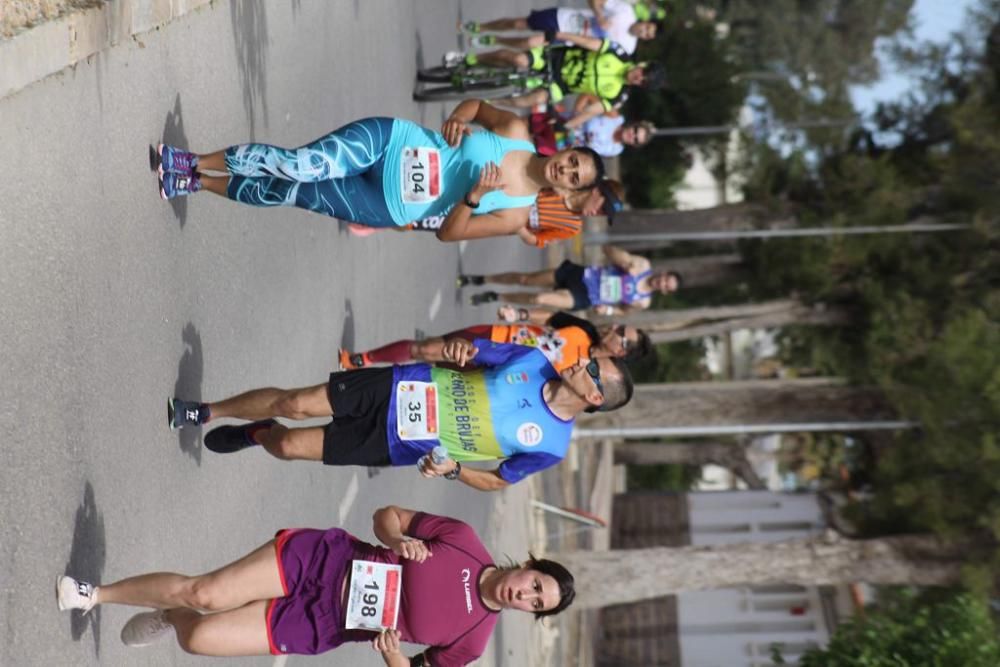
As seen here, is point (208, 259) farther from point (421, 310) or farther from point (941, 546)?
point (941, 546)

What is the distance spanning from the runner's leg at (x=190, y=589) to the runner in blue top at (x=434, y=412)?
1.36 metres

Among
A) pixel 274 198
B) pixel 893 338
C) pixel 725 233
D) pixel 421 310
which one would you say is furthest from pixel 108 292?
pixel 725 233

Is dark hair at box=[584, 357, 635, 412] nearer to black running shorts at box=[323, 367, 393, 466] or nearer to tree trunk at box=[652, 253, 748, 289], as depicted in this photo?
black running shorts at box=[323, 367, 393, 466]

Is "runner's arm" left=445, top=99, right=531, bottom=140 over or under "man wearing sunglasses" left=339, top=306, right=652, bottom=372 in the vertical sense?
over

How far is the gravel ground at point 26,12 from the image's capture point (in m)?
4.42

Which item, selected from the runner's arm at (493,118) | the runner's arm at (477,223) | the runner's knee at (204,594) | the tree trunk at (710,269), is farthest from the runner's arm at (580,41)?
the tree trunk at (710,269)

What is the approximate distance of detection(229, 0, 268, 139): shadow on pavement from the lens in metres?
7.87

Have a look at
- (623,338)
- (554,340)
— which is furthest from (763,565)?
(554,340)

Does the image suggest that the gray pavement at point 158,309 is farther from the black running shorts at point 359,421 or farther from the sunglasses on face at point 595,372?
the sunglasses on face at point 595,372

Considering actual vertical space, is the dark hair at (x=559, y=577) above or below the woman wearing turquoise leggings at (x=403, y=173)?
below

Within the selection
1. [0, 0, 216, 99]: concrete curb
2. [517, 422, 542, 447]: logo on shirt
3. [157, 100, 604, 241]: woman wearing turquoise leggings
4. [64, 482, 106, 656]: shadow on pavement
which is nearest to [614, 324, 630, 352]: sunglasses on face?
[157, 100, 604, 241]: woman wearing turquoise leggings

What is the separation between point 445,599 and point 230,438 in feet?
6.31

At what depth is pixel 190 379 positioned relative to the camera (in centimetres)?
669

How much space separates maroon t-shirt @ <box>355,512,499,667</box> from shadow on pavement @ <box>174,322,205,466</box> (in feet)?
4.97
